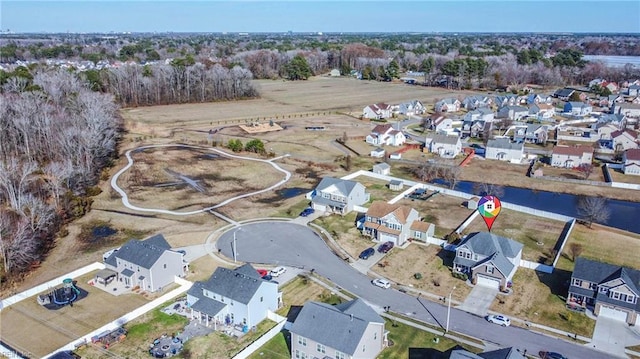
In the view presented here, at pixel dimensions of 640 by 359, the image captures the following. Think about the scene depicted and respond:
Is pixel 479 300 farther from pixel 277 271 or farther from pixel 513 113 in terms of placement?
pixel 513 113

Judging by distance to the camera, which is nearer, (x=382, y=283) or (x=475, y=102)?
(x=382, y=283)

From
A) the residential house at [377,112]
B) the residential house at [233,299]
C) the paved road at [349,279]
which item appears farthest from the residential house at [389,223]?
the residential house at [377,112]

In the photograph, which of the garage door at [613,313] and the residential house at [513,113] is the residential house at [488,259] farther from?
the residential house at [513,113]

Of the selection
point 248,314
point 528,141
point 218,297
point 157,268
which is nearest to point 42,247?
point 157,268

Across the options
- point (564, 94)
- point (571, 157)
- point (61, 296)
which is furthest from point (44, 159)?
point (564, 94)

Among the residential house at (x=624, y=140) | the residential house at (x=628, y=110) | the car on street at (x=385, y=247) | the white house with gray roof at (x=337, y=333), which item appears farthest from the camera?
the residential house at (x=628, y=110)

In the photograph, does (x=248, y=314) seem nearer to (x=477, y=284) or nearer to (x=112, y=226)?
(x=477, y=284)
